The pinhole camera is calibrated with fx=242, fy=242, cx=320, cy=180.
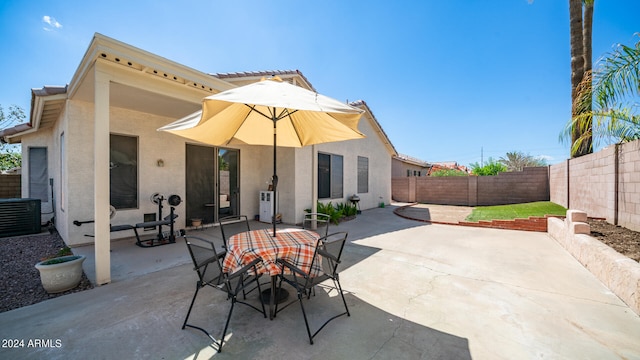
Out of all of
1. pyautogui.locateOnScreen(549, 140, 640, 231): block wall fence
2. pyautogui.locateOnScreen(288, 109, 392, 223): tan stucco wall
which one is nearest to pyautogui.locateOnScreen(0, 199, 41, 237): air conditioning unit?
pyautogui.locateOnScreen(288, 109, 392, 223): tan stucco wall

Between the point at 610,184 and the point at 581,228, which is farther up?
the point at 610,184

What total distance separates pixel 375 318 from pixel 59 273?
4182mm

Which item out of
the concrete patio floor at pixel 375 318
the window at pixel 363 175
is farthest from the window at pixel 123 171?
the window at pixel 363 175

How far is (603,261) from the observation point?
3.66 metres

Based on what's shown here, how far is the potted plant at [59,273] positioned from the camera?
10.6 feet

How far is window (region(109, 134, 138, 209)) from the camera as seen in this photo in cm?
588

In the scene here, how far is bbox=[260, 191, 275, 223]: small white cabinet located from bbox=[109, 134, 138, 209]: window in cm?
343

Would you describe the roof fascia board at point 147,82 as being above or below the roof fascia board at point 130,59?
below

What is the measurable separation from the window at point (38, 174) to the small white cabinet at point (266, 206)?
6753 millimetres

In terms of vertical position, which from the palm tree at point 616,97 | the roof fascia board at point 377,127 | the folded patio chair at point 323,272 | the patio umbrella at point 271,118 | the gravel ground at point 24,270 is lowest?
the gravel ground at point 24,270

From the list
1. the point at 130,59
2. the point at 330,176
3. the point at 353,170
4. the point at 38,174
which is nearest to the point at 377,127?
the point at 353,170

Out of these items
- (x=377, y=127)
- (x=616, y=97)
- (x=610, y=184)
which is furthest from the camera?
(x=377, y=127)

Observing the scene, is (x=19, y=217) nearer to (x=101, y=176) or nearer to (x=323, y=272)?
(x=101, y=176)

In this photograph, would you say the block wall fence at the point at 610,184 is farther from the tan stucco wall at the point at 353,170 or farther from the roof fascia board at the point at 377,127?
the roof fascia board at the point at 377,127
